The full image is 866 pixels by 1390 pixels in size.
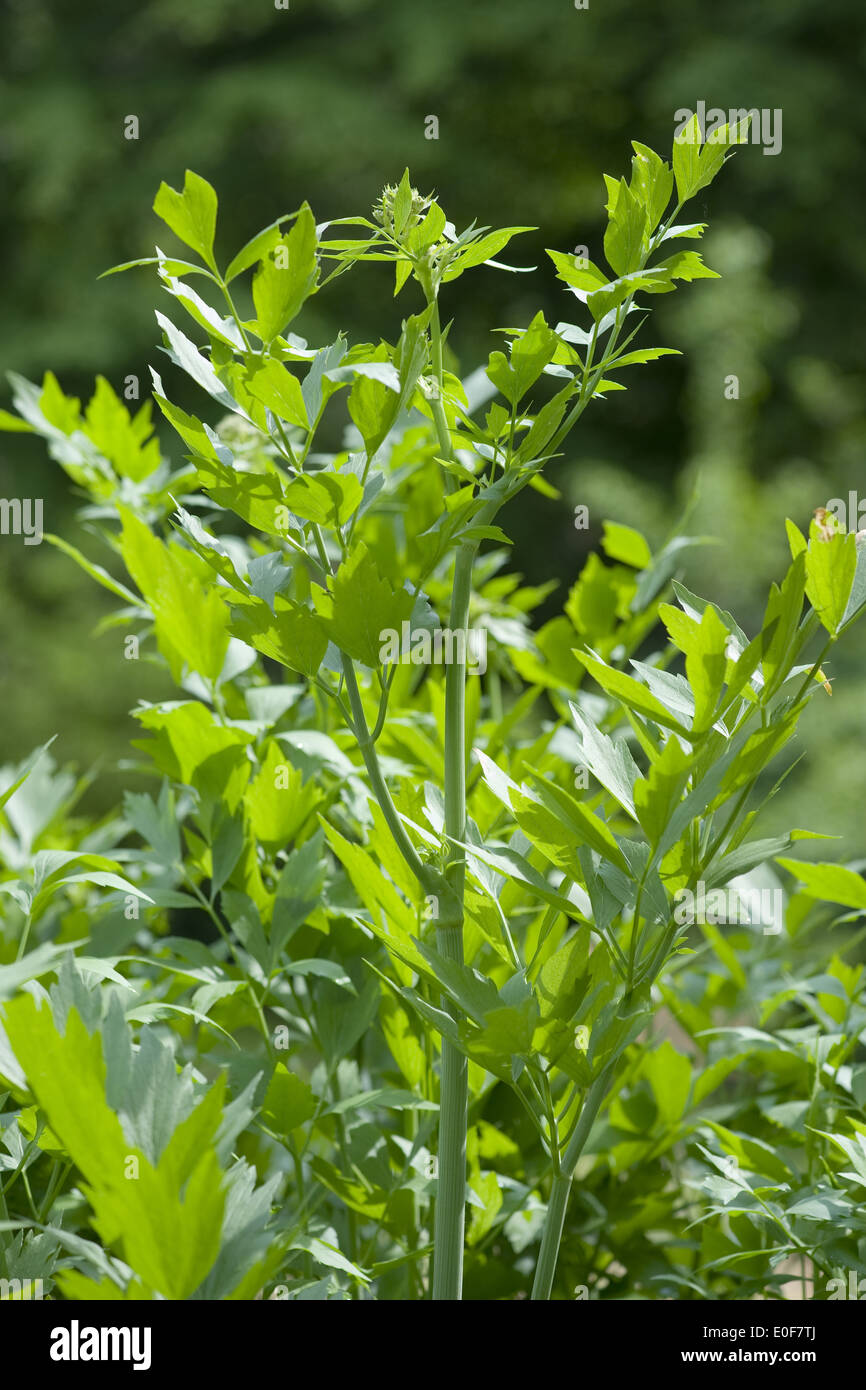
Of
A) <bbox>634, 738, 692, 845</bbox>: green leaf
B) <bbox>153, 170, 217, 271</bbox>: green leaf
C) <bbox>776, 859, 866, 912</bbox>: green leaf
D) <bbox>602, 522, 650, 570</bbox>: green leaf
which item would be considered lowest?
<bbox>776, 859, 866, 912</bbox>: green leaf

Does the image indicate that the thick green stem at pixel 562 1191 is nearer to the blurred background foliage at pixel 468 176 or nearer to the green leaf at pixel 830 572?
the green leaf at pixel 830 572

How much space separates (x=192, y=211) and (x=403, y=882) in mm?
200

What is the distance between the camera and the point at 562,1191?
1.11ft

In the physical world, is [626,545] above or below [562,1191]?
above

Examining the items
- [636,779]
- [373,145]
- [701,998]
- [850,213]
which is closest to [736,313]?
[850,213]

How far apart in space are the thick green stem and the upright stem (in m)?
0.02

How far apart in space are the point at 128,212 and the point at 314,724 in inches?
154

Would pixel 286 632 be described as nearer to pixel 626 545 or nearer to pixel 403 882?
pixel 403 882

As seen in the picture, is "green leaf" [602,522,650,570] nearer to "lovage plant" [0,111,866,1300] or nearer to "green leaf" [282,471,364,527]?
"lovage plant" [0,111,866,1300]

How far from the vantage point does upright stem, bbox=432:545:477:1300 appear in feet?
1.16

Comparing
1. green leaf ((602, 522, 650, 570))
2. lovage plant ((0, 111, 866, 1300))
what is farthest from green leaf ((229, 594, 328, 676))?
green leaf ((602, 522, 650, 570))

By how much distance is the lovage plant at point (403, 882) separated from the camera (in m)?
0.30

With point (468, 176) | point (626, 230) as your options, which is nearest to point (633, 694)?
point (626, 230)
